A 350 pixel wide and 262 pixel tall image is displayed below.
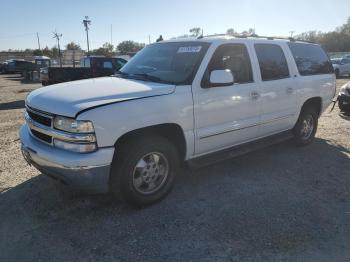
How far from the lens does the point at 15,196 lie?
13.7 ft

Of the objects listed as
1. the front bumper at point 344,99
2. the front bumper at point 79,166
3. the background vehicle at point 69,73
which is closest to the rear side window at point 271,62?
the front bumper at point 79,166

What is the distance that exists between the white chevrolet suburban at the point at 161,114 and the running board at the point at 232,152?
2 centimetres

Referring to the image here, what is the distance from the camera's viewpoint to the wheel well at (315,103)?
20.2 feet

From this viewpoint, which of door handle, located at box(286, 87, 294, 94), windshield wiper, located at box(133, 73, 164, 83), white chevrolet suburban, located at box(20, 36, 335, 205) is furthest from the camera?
door handle, located at box(286, 87, 294, 94)

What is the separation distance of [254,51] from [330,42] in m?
68.6

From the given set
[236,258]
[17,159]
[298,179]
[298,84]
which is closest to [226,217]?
[236,258]

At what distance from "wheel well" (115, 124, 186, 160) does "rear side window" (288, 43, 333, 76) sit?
2882 mm

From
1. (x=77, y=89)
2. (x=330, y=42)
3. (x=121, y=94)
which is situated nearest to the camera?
(x=121, y=94)

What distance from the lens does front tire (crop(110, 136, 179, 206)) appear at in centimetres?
359

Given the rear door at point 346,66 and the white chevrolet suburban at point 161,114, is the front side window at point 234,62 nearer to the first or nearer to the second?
the white chevrolet suburban at point 161,114

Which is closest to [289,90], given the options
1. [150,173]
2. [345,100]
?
[150,173]

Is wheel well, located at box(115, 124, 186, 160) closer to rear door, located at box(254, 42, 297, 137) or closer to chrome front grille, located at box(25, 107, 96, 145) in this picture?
chrome front grille, located at box(25, 107, 96, 145)

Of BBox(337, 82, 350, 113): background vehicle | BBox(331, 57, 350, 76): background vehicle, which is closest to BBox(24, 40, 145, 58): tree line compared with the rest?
BBox(331, 57, 350, 76): background vehicle

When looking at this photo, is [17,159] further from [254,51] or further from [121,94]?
[254,51]
